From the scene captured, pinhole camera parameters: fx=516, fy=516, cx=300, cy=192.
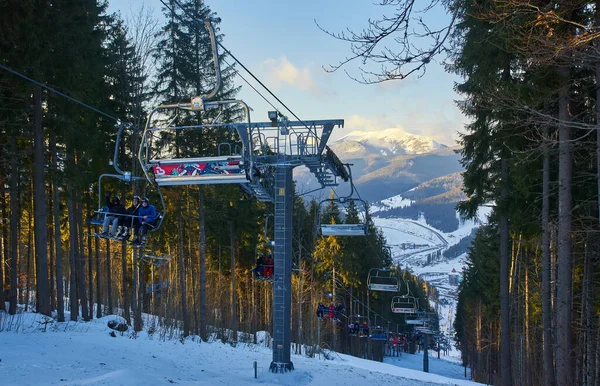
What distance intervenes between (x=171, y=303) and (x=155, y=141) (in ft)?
27.8

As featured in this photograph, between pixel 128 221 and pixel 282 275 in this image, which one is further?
pixel 282 275

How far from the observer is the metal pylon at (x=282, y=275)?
15.6m

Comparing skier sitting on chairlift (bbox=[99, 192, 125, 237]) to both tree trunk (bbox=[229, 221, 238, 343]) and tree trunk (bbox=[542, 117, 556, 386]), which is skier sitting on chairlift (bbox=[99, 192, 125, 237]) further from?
tree trunk (bbox=[229, 221, 238, 343])

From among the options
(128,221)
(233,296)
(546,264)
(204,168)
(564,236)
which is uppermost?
(204,168)

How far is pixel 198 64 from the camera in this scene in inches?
938

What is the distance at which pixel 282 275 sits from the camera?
51.5 feet

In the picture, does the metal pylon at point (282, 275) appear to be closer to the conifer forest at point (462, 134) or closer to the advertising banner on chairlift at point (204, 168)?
the conifer forest at point (462, 134)

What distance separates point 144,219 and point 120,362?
4.84 metres

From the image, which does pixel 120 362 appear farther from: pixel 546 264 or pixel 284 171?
pixel 546 264

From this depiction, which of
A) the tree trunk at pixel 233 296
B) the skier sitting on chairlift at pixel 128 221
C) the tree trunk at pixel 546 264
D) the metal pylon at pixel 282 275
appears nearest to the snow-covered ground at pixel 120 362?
Answer: the metal pylon at pixel 282 275

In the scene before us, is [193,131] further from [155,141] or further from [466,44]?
[466,44]

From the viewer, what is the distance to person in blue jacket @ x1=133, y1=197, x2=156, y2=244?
1184 cm

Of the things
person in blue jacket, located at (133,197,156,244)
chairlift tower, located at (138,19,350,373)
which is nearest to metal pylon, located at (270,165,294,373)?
chairlift tower, located at (138,19,350,373)

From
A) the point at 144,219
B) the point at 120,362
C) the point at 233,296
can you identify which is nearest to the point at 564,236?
the point at 144,219
